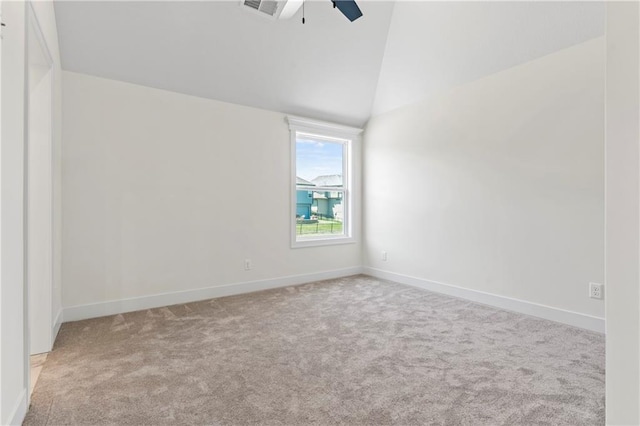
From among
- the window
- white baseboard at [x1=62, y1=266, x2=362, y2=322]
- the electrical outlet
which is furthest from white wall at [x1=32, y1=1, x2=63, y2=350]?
the electrical outlet

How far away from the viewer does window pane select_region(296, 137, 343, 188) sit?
4.84m

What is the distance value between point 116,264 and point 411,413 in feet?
10.1

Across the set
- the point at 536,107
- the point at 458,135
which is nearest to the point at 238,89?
the point at 458,135

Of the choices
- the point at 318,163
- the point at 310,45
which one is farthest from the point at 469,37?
the point at 318,163

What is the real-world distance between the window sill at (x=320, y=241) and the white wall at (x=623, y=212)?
368cm

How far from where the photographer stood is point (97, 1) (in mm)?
2830

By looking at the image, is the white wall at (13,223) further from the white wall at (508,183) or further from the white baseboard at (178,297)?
the white wall at (508,183)

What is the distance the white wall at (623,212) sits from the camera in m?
1.17

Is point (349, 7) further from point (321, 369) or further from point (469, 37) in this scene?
point (321, 369)

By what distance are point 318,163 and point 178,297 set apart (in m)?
2.69

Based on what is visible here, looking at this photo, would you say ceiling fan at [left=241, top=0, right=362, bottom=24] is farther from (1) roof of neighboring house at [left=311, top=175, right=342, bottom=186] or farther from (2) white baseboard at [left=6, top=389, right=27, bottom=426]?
(2) white baseboard at [left=6, top=389, right=27, bottom=426]

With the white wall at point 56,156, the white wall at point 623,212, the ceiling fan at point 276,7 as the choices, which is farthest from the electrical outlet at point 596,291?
the white wall at point 56,156

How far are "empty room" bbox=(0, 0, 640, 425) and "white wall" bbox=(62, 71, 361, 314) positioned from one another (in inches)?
0.9

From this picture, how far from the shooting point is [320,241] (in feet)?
16.0
